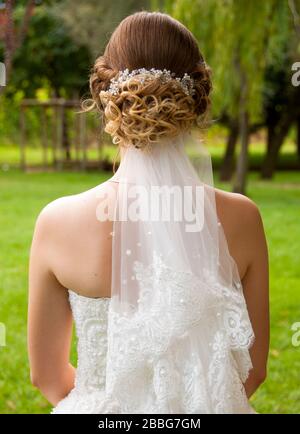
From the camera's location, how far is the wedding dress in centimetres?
156

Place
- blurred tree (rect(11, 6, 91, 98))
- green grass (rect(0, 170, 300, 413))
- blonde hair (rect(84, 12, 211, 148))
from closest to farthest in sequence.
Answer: blonde hair (rect(84, 12, 211, 148)) → green grass (rect(0, 170, 300, 413)) → blurred tree (rect(11, 6, 91, 98))

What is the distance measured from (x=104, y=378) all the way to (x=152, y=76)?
0.68 meters

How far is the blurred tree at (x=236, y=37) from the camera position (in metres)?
Result: 9.11

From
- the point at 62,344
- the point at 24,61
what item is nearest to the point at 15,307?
the point at 62,344

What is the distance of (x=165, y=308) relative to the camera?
5.11 feet

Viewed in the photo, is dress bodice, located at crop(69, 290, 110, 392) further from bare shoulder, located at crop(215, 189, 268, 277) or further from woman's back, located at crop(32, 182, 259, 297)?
bare shoulder, located at crop(215, 189, 268, 277)

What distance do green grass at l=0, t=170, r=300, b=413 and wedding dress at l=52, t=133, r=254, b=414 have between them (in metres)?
2.07

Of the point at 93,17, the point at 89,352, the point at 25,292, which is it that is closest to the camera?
the point at 89,352

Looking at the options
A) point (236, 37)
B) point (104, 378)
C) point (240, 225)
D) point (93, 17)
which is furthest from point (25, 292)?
point (93, 17)

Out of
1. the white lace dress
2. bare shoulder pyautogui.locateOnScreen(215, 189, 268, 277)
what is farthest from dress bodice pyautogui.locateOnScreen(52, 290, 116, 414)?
bare shoulder pyautogui.locateOnScreen(215, 189, 268, 277)

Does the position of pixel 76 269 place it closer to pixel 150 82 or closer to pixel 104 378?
pixel 104 378

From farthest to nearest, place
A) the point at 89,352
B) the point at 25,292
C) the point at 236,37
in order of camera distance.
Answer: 1. the point at 236,37
2. the point at 25,292
3. the point at 89,352

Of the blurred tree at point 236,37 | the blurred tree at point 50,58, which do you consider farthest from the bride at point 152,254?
the blurred tree at point 50,58
